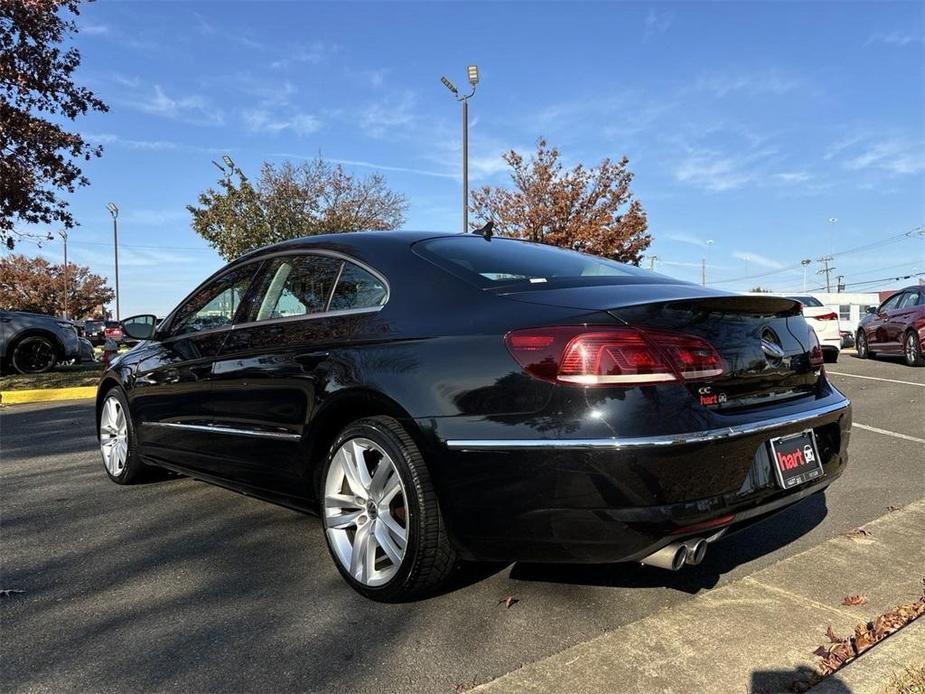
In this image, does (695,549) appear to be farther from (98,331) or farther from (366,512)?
(98,331)

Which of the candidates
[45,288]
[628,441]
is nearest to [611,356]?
[628,441]

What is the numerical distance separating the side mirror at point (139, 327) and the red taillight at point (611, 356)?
3.24 m

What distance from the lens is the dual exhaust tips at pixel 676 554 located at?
86.0 inches

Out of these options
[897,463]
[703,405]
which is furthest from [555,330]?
[897,463]

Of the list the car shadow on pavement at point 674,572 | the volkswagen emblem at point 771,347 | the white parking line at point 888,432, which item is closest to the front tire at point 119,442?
the car shadow on pavement at point 674,572

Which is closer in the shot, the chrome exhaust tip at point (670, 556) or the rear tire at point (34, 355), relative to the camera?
the chrome exhaust tip at point (670, 556)

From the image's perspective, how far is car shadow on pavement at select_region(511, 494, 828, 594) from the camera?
2.81m

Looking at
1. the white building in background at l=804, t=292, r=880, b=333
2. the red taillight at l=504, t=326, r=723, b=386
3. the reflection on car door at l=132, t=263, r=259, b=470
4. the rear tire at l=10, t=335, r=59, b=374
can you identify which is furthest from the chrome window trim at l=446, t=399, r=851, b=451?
Answer: the white building in background at l=804, t=292, r=880, b=333

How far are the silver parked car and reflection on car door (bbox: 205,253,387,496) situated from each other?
35.3 ft

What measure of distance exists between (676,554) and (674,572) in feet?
2.70

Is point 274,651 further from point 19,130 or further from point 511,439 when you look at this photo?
point 19,130

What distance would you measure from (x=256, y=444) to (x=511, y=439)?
1.55 metres

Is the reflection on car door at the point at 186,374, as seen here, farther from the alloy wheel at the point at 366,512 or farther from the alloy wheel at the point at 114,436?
the alloy wheel at the point at 366,512

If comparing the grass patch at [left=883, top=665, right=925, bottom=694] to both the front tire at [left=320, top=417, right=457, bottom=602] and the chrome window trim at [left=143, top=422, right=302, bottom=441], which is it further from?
the chrome window trim at [left=143, top=422, right=302, bottom=441]
